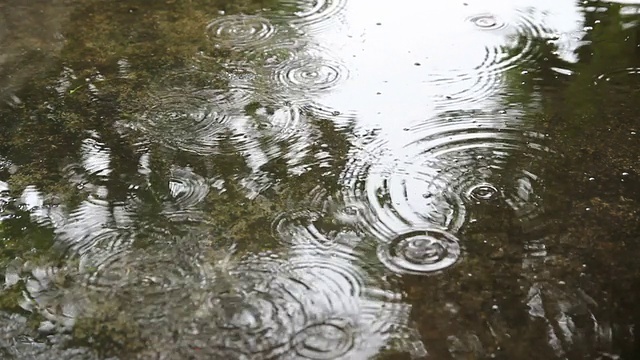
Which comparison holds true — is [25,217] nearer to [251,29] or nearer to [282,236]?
[282,236]

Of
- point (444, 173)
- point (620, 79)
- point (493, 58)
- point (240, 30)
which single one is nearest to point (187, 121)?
point (240, 30)

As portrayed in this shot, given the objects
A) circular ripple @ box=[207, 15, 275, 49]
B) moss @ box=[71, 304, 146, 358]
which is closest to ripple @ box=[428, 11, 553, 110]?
circular ripple @ box=[207, 15, 275, 49]

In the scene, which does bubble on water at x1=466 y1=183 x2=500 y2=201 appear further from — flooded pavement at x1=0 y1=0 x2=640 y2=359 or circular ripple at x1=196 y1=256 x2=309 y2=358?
circular ripple at x1=196 y1=256 x2=309 y2=358

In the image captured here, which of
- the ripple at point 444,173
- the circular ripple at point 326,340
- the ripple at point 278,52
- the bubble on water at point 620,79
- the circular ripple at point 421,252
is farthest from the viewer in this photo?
the ripple at point 278,52

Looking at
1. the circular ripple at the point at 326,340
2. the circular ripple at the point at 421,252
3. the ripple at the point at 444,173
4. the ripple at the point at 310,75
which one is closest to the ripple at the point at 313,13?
the ripple at the point at 310,75

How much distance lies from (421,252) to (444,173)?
331 millimetres

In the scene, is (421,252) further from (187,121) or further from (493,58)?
(493,58)

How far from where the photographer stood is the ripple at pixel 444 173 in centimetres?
181

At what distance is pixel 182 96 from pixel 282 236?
802 mm

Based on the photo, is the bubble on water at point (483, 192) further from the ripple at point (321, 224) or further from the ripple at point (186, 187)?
the ripple at point (186, 187)

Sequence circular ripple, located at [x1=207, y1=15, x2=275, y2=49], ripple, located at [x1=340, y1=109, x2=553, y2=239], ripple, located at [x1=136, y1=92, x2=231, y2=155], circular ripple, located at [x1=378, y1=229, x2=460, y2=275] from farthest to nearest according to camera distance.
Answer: circular ripple, located at [x1=207, y1=15, x2=275, y2=49]
ripple, located at [x1=136, y1=92, x2=231, y2=155]
ripple, located at [x1=340, y1=109, x2=553, y2=239]
circular ripple, located at [x1=378, y1=229, x2=460, y2=275]

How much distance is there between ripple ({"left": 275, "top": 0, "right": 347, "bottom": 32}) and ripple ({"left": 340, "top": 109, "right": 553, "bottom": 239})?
0.79m

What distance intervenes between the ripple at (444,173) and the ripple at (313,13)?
79 cm

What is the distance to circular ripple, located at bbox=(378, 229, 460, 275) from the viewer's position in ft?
5.42
